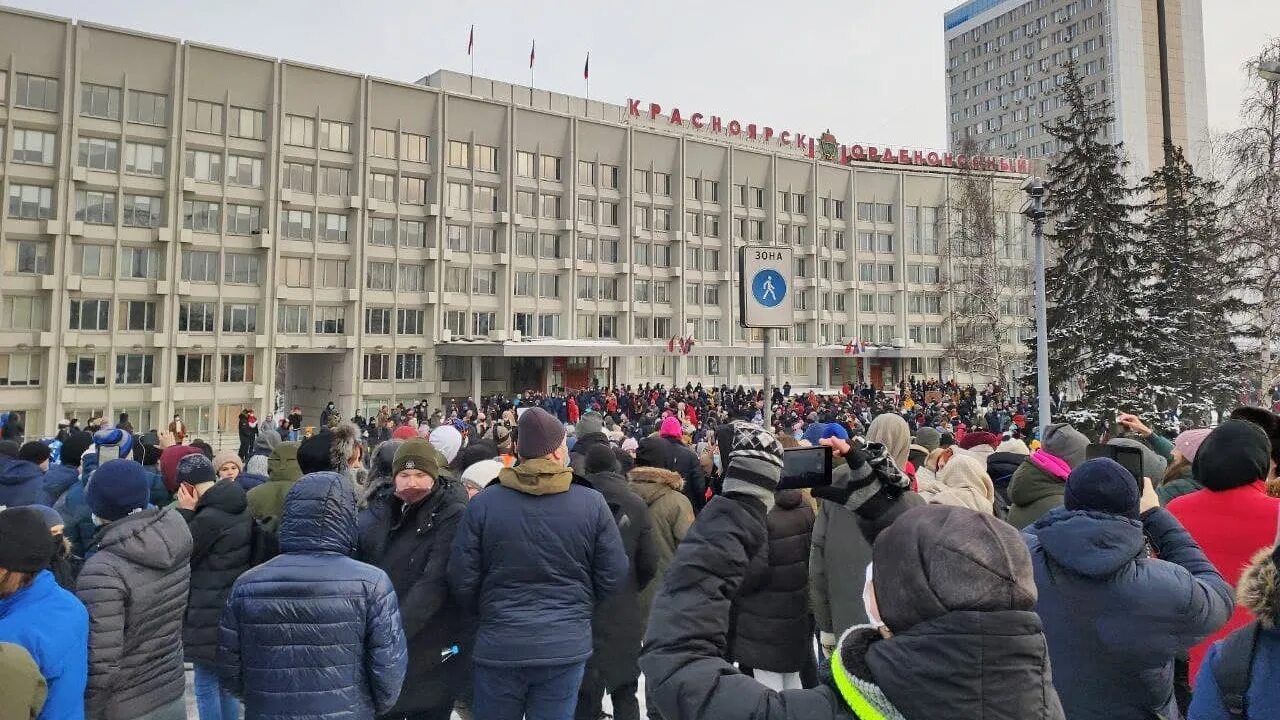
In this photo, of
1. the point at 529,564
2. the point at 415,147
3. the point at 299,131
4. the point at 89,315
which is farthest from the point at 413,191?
the point at 529,564

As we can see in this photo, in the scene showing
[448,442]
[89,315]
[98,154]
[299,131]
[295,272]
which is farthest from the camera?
[299,131]

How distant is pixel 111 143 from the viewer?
3338cm

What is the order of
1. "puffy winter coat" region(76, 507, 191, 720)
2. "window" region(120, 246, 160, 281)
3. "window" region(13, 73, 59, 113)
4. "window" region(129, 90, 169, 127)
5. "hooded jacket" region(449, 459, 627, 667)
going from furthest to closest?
"window" region(129, 90, 169, 127), "window" region(120, 246, 160, 281), "window" region(13, 73, 59, 113), "hooded jacket" region(449, 459, 627, 667), "puffy winter coat" region(76, 507, 191, 720)

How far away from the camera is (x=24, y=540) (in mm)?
2451

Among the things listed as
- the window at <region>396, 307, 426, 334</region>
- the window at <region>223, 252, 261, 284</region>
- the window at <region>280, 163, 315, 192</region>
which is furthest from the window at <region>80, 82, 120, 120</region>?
the window at <region>396, 307, 426, 334</region>

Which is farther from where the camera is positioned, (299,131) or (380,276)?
(380,276)

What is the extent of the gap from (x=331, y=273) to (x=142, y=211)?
8716 millimetres

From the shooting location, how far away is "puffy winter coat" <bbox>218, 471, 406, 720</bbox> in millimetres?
2754

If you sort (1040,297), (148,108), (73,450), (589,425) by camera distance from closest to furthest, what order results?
(73,450), (589,425), (1040,297), (148,108)

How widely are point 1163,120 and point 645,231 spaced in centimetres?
5883

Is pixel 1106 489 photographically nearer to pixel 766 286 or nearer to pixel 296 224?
pixel 766 286

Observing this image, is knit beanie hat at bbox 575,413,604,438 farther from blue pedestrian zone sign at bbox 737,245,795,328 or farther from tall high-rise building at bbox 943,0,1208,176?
tall high-rise building at bbox 943,0,1208,176

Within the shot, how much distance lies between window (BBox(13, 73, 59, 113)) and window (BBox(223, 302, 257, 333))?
1112cm

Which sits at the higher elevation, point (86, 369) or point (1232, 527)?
point (86, 369)
